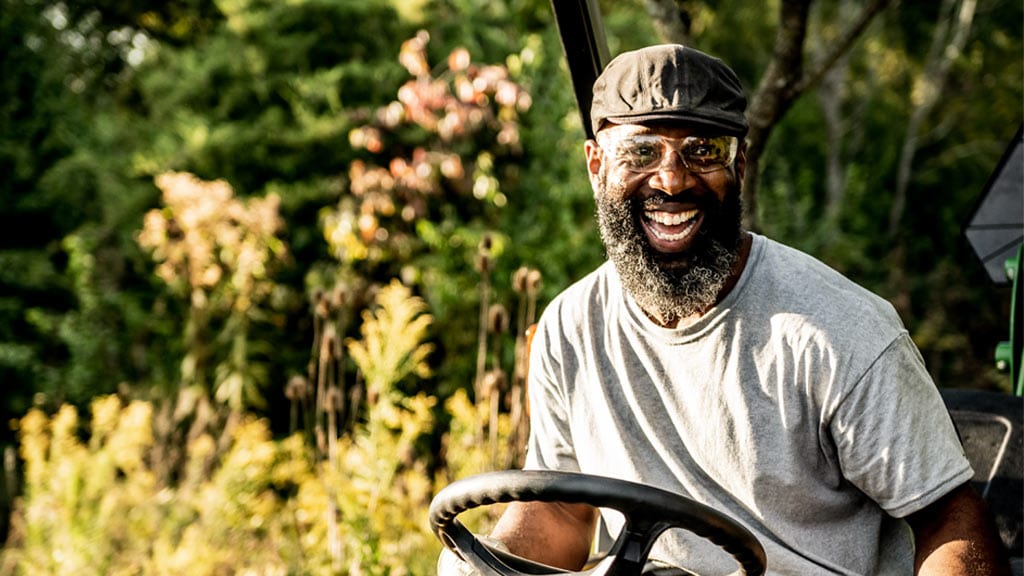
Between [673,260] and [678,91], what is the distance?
0.29 metres

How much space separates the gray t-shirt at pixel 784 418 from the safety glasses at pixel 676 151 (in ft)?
0.58

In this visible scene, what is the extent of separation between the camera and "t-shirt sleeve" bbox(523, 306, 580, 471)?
2.05 meters

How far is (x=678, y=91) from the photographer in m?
1.77

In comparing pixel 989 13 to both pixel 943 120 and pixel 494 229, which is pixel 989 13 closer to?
pixel 943 120

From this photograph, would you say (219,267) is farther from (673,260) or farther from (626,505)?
(626,505)

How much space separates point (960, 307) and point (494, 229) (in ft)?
17.3

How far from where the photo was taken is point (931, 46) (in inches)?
422

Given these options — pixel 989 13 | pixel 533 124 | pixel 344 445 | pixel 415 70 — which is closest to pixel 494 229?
pixel 533 124

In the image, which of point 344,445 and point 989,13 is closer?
point 344,445

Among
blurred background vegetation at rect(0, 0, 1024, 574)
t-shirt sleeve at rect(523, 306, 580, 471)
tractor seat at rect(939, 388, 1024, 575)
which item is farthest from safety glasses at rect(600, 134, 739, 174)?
blurred background vegetation at rect(0, 0, 1024, 574)

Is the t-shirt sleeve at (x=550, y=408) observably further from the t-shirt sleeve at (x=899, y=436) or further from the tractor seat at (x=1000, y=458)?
the tractor seat at (x=1000, y=458)

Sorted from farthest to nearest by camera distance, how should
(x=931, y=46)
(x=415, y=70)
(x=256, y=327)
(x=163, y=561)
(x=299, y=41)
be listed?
(x=931, y=46), (x=299, y=41), (x=256, y=327), (x=415, y=70), (x=163, y=561)

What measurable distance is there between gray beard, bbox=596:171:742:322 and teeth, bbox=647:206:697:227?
22mm

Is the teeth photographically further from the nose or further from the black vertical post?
the black vertical post
